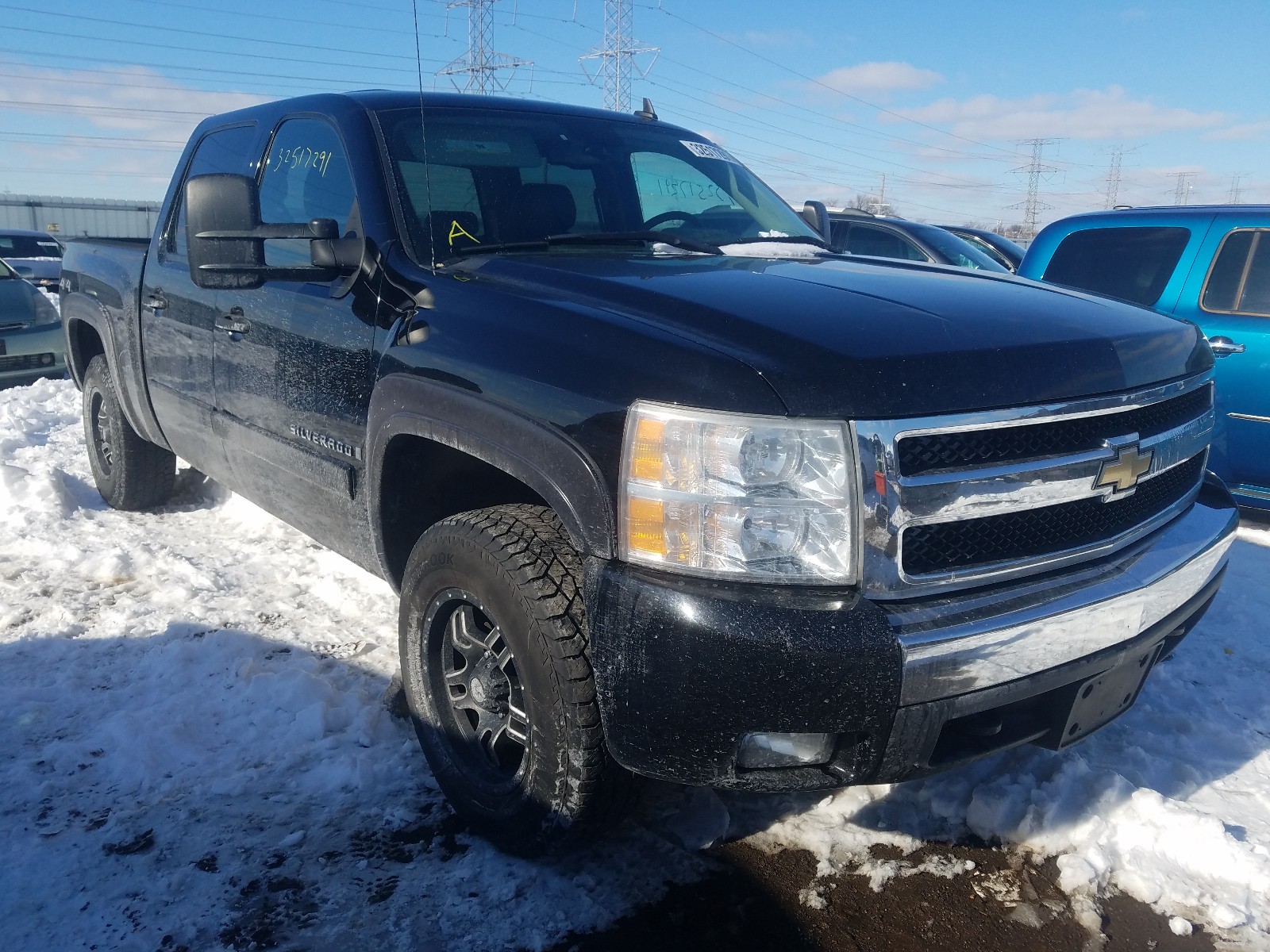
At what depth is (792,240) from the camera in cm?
343

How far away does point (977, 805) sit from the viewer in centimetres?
263

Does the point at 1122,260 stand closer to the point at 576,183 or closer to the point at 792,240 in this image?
the point at 792,240

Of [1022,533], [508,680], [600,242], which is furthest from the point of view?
[600,242]

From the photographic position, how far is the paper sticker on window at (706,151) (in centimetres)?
375

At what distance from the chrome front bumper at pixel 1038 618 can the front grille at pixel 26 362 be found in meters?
9.59

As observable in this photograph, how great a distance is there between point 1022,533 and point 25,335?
9.71 m

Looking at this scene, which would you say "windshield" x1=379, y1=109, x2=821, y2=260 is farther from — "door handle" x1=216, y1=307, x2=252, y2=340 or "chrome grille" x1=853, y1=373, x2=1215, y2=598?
"chrome grille" x1=853, y1=373, x2=1215, y2=598

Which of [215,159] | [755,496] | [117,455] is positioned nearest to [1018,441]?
[755,496]

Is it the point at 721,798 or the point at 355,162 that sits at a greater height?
the point at 355,162

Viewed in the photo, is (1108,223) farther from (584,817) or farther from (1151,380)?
(584,817)

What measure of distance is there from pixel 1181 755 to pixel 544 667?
6.82ft

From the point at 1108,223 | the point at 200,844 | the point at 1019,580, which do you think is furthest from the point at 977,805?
the point at 1108,223

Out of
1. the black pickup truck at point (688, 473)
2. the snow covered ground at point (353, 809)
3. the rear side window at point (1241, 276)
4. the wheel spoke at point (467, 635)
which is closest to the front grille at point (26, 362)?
the snow covered ground at point (353, 809)

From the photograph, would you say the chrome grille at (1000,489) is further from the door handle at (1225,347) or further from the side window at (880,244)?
the side window at (880,244)
